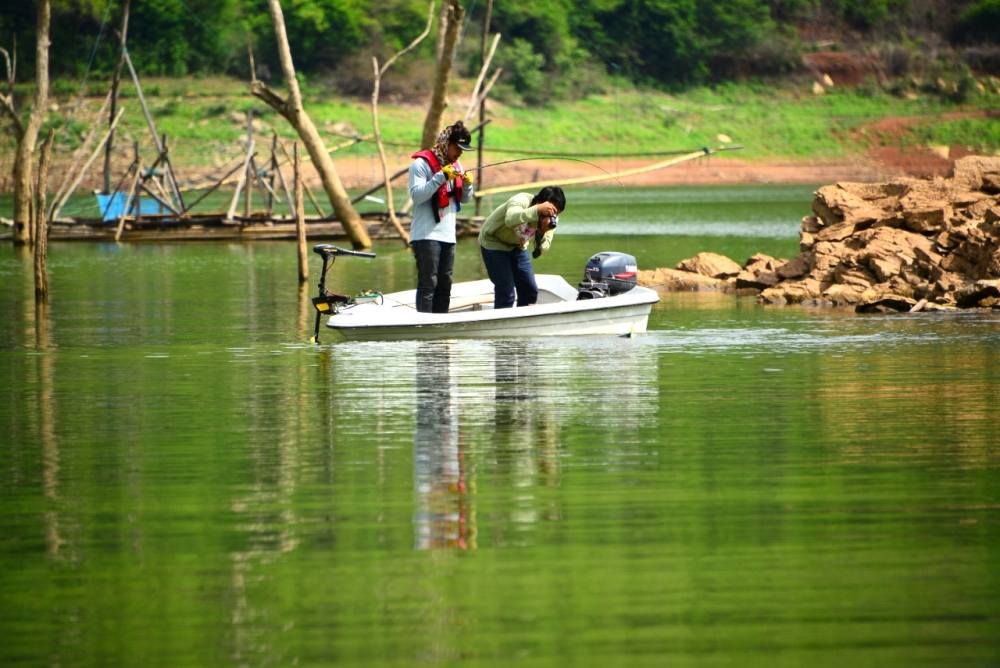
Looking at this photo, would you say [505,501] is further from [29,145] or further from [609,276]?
[29,145]

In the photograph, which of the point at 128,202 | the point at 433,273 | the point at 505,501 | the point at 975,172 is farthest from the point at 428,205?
the point at 128,202

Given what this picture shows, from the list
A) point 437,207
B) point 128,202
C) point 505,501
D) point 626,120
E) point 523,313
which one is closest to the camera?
point 505,501

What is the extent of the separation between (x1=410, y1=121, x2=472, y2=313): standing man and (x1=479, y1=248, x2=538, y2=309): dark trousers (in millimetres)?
340

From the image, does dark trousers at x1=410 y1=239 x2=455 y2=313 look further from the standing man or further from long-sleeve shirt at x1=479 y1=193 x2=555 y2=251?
long-sleeve shirt at x1=479 y1=193 x2=555 y2=251

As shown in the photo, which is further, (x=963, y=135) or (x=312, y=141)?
(x=963, y=135)

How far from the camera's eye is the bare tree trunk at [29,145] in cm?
3219

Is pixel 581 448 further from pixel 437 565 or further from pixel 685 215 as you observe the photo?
pixel 685 215

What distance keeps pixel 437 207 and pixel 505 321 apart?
3.32 feet

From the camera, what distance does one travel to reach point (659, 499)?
315 inches

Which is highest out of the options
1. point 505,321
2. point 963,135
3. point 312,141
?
point 963,135

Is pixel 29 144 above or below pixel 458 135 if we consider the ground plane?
above

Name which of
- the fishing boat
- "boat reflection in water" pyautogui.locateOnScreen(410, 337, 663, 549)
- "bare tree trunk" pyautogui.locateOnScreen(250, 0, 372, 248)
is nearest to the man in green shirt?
the fishing boat

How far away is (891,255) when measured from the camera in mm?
19375

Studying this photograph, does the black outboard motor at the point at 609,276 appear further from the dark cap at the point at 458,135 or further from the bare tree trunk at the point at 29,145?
the bare tree trunk at the point at 29,145
